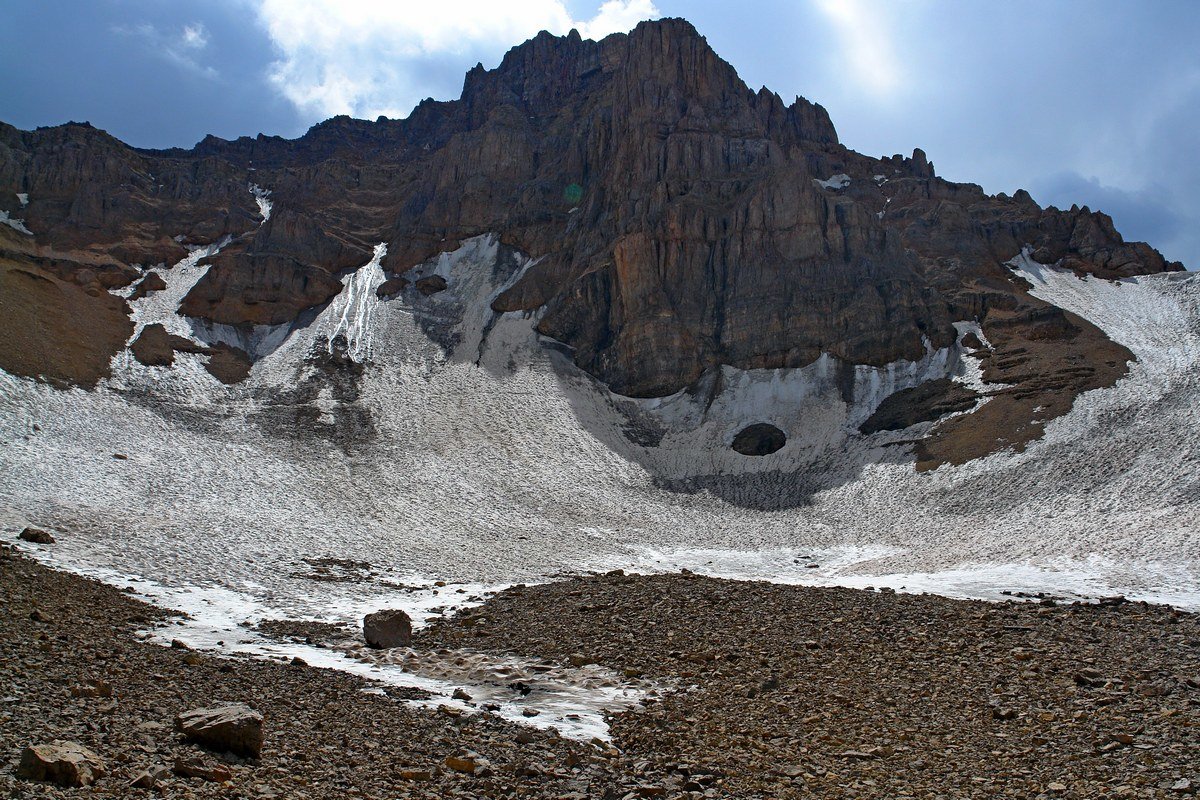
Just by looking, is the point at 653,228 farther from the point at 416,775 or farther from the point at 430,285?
the point at 416,775

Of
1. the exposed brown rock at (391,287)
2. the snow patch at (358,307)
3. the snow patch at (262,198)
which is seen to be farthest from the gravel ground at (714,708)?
the snow patch at (262,198)

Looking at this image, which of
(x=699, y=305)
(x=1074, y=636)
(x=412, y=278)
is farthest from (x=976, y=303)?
(x=1074, y=636)

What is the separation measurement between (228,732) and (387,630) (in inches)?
450

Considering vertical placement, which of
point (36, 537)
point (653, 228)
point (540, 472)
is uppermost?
point (653, 228)

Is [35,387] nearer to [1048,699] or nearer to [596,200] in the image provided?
[1048,699]

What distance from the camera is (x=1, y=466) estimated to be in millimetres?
35656

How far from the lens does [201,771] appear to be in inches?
331

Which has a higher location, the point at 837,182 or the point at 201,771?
the point at 837,182

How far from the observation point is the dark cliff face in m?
74.4

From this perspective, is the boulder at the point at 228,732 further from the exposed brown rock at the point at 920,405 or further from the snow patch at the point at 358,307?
the snow patch at the point at 358,307

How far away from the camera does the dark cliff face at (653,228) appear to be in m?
74.4

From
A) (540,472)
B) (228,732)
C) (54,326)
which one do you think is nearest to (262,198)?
(54,326)

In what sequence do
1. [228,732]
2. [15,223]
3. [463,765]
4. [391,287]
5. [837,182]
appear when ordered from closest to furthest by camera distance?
[228,732] → [463,765] → [15,223] → [391,287] → [837,182]

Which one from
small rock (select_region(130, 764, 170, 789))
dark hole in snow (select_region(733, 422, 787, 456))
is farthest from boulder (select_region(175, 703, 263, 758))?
dark hole in snow (select_region(733, 422, 787, 456))
